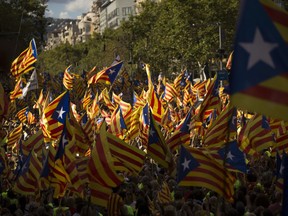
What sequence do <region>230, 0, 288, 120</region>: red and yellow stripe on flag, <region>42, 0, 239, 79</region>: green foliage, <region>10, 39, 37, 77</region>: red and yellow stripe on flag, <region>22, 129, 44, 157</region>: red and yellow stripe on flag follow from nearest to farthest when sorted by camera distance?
<region>230, 0, 288, 120</region>: red and yellow stripe on flag < <region>22, 129, 44, 157</region>: red and yellow stripe on flag < <region>10, 39, 37, 77</region>: red and yellow stripe on flag < <region>42, 0, 239, 79</region>: green foliage

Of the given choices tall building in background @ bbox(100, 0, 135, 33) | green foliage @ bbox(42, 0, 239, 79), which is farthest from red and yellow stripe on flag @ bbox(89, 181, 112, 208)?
tall building in background @ bbox(100, 0, 135, 33)

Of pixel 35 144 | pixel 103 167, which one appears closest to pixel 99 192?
pixel 103 167

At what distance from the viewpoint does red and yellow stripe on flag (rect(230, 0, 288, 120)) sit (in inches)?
221

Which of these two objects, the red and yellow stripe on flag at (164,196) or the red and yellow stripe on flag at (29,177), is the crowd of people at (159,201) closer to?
the red and yellow stripe on flag at (164,196)

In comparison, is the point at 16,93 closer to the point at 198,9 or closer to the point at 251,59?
the point at 251,59

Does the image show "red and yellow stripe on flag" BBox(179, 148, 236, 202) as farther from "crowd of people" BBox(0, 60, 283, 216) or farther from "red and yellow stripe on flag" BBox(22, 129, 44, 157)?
"red and yellow stripe on flag" BBox(22, 129, 44, 157)

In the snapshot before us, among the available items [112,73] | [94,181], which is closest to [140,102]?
[112,73]

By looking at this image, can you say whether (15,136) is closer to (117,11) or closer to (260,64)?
(260,64)

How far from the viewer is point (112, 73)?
830 inches

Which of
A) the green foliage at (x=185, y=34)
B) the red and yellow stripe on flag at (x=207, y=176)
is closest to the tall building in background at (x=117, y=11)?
the green foliage at (x=185, y=34)

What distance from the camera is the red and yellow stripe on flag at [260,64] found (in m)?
5.60

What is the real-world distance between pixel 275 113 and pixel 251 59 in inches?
18.6

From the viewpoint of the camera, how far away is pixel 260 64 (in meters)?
5.63

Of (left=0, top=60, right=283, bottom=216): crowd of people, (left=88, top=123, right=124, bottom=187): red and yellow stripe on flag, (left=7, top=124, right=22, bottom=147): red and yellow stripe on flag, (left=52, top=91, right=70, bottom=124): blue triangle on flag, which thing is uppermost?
(left=52, top=91, right=70, bottom=124): blue triangle on flag
